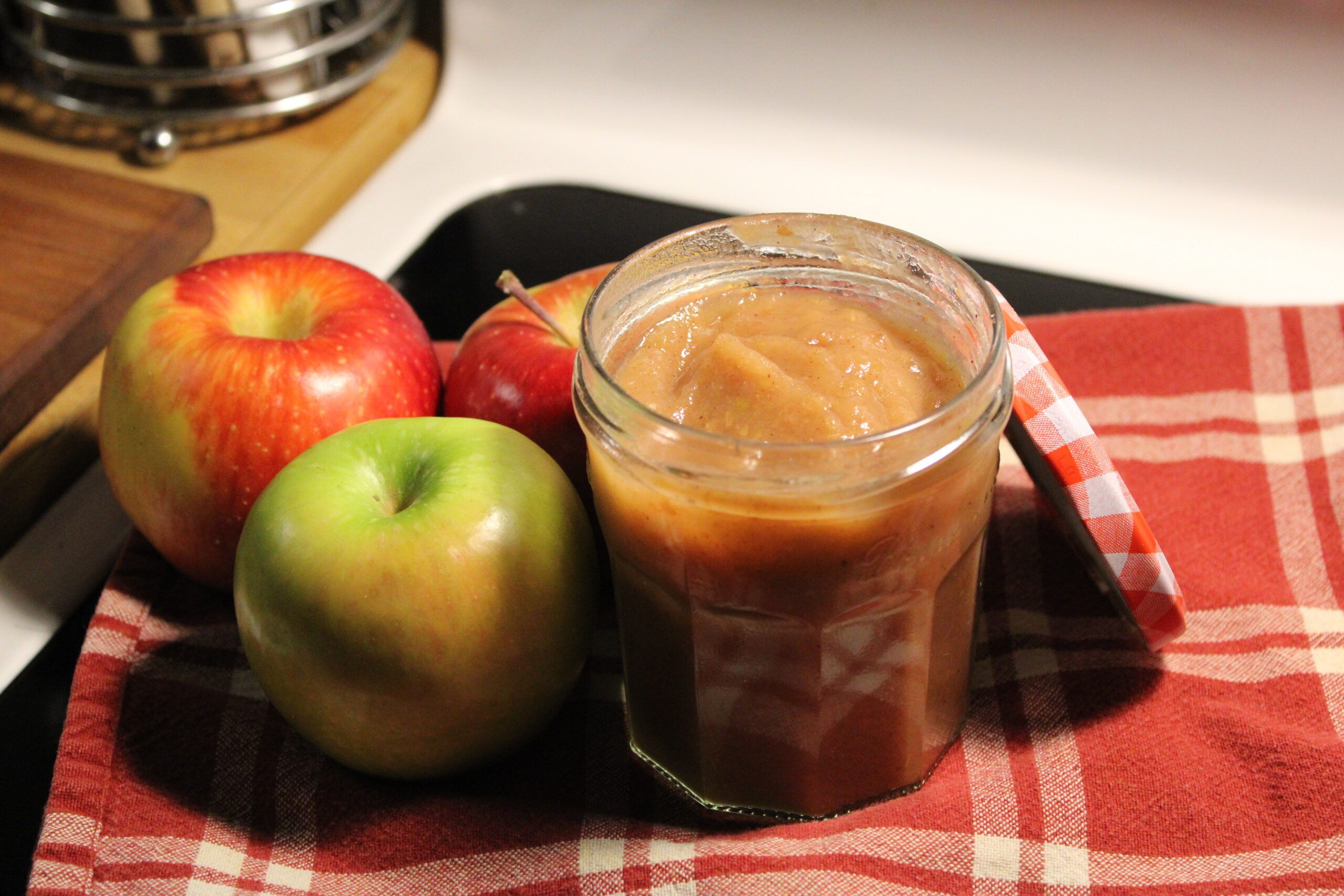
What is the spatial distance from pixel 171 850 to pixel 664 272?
411 millimetres

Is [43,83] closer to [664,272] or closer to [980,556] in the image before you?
[664,272]

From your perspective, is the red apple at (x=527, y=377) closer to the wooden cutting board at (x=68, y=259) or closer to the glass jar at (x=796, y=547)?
the glass jar at (x=796, y=547)

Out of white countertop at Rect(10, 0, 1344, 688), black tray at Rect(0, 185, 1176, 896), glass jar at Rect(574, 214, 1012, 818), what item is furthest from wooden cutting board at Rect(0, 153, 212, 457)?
glass jar at Rect(574, 214, 1012, 818)

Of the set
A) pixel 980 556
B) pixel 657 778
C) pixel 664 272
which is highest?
pixel 664 272

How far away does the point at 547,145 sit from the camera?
129cm

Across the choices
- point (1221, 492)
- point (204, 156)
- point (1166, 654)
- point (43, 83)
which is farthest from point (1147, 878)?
point (43, 83)

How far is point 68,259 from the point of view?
1.03 metres

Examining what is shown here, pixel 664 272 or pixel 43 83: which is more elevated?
pixel 664 272

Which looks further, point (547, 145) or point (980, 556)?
point (547, 145)

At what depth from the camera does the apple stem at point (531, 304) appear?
2.68 ft

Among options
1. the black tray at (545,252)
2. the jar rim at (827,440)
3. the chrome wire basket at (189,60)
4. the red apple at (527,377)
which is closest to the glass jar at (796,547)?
the jar rim at (827,440)

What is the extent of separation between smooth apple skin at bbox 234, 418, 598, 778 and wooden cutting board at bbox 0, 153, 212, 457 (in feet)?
1.23

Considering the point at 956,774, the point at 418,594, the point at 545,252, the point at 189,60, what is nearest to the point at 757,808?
the point at 956,774

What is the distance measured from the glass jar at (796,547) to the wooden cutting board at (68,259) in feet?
1.73
